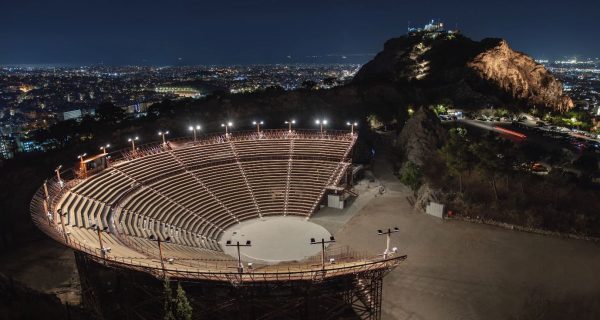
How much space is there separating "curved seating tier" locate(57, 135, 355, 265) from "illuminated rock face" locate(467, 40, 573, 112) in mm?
50418

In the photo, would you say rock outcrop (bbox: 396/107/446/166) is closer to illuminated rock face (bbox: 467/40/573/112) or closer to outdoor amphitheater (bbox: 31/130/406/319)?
outdoor amphitheater (bbox: 31/130/406/319)

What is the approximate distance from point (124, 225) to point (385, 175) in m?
25.2

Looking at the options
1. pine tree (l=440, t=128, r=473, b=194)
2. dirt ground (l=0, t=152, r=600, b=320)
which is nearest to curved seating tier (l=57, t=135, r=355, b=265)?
dirt ground (l=0, t=152, r=600, b=320)

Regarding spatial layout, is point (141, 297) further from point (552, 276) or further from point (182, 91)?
point (182, 91)

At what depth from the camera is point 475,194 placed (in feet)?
103

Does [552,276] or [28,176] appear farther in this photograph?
[28,176]

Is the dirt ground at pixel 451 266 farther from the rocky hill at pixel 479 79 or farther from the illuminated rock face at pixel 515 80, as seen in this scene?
the illuminated rock face at pixel 515 80

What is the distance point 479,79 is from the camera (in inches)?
2844

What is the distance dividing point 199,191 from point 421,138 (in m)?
23.5

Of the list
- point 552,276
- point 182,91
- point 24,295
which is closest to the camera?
point 24,295

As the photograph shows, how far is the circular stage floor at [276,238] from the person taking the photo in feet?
78.4

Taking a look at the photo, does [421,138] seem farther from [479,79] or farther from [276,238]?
[479,79]

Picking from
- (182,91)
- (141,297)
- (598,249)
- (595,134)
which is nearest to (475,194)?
(598,249)

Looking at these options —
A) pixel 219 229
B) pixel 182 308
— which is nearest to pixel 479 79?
pixel 219 229
